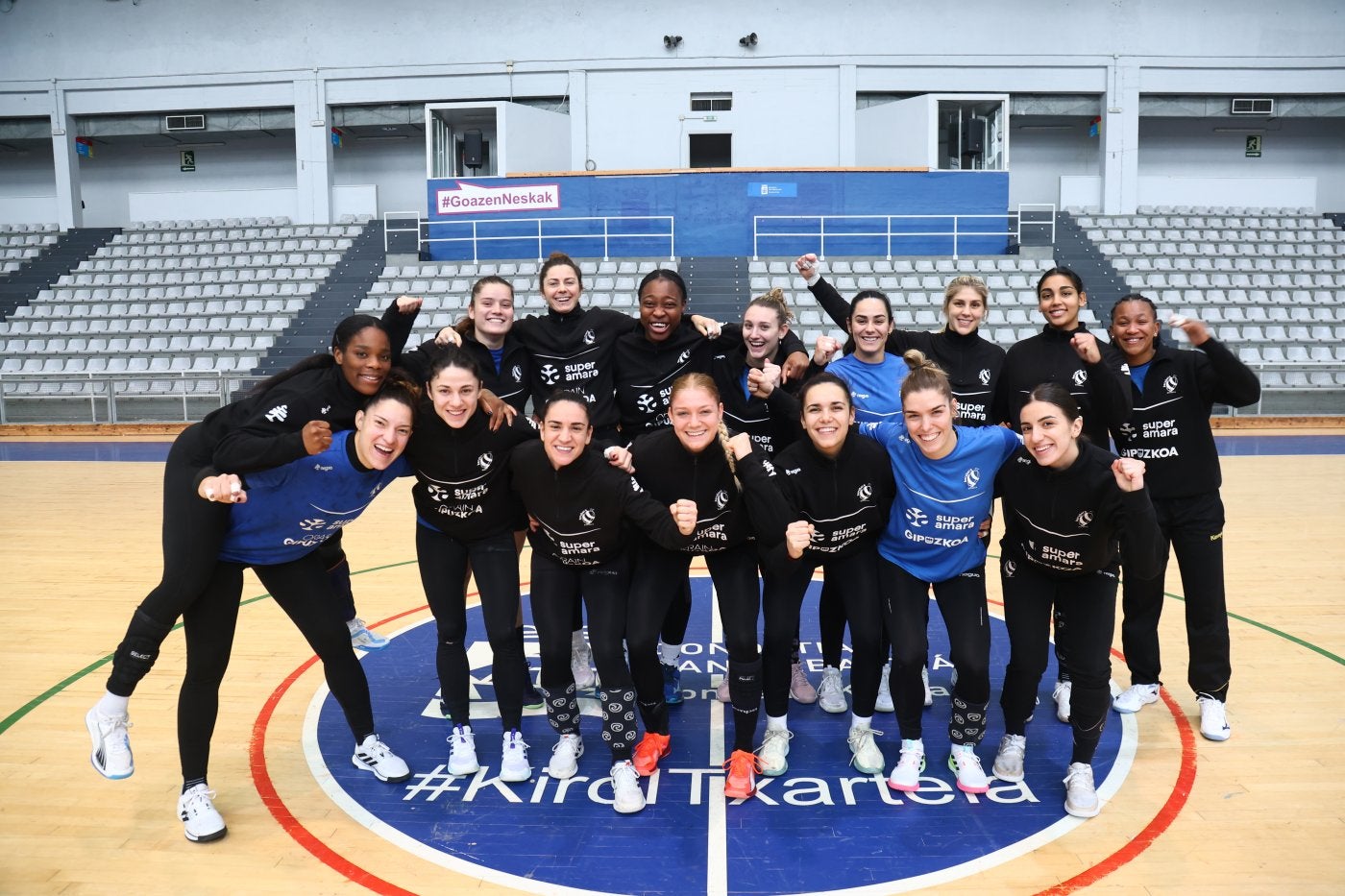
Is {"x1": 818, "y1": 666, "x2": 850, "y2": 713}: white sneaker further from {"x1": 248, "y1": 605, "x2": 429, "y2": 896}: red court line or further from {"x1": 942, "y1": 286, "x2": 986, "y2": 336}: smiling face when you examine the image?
{"x1": 248, "y1": 605, "x2": 429, "y2": 896}: red court line

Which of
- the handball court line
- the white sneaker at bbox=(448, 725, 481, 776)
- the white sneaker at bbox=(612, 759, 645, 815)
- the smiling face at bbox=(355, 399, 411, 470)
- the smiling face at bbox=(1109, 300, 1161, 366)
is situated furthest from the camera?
the smiling face at bbox=(1109, 300, 1161, 366)

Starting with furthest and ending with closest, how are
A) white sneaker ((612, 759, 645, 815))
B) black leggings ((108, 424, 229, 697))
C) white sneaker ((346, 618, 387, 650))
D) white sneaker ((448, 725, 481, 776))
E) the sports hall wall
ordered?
the sports hall wall < white sneaker ((346, 618, 387, 650)) < white sneaker ((448, 725, 481, 776)) < white sneaker ((612, 759, 645, 815)) < black leggings ((108, 424, 229, 697))

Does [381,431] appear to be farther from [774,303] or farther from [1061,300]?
[1061,300]

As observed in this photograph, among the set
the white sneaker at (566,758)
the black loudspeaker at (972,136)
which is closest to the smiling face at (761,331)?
the white sneaker at (566,758)

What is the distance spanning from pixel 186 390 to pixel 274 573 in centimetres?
1224

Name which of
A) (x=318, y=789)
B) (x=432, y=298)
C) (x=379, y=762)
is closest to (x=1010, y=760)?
(x=379, y=762)

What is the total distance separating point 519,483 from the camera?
4.01 m

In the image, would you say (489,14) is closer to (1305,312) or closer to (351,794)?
(1305,312)

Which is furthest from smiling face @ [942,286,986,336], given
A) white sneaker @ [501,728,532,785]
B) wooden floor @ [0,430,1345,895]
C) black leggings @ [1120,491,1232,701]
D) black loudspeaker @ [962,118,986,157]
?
black loudspeaker @ [962,118,986,157]

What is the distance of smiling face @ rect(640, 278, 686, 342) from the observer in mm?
4559

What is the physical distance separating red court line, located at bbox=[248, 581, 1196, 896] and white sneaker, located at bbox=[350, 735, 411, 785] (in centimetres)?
36

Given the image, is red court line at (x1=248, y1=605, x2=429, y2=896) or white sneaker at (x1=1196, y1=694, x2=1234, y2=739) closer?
red court line at (x1=248, y1=605, x2=429, y2=896)

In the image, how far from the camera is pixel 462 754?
413 cm

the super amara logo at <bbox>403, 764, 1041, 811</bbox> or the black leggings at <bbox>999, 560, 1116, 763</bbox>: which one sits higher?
the black leggings at <bbox>999, 560, 1116, 763</bbox>
